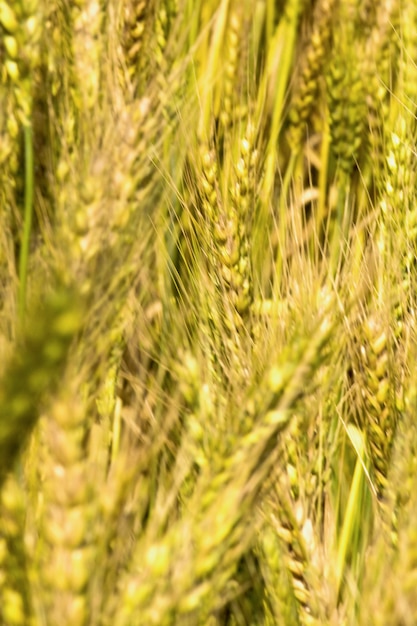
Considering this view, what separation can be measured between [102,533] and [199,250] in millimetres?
405

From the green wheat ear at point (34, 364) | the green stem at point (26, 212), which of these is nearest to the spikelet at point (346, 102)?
the green stem at point (26, 212)

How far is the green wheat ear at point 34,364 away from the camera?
0.49 m

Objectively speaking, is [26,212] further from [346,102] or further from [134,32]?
[346,102]

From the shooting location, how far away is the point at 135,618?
1.83ft

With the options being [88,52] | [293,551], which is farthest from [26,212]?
[293,551]

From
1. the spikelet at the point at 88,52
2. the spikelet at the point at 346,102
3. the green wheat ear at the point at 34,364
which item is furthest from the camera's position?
the spikelet at the point at 346,102

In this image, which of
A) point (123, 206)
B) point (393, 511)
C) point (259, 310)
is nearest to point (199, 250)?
point (259, 310)

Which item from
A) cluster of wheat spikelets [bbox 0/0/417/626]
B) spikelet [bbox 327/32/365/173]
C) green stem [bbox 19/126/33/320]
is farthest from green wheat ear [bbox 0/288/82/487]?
spikelet [bbox 327/32/365/173]

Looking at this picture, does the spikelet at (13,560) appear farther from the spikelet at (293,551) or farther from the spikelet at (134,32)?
the spikelet at (134,32)

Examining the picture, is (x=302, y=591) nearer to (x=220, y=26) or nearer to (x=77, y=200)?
(x=77, y=200)

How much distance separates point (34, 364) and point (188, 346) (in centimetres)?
33

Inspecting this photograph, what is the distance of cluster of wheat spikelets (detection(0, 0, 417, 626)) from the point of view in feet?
1.82

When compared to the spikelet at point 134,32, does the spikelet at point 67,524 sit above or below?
below

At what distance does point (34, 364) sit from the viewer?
495 millimetres
